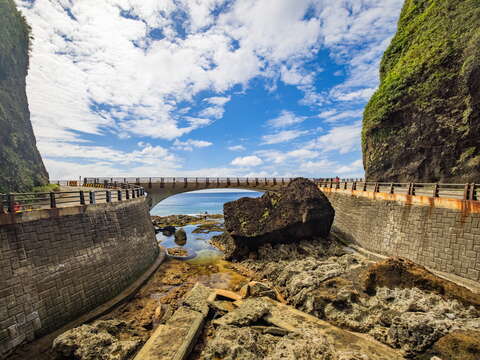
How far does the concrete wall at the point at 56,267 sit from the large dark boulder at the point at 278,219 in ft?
27.5

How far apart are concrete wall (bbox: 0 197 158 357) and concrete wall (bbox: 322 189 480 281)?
54.6 feet

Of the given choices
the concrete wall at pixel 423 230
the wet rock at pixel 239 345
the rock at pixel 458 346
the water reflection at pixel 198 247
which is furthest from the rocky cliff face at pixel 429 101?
the wet rock at pixel 239 345

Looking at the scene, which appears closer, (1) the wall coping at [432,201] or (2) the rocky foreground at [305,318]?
(2) the rocky foreground at [305,318]

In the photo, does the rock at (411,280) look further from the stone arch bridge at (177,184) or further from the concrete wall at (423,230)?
the stone arch bridge at (177,184)

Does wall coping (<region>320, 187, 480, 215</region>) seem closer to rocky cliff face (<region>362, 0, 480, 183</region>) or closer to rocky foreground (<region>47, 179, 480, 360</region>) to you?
rocky foreground (<region>47, 179, 480, 360</region>)

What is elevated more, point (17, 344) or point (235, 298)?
point (17, 344)

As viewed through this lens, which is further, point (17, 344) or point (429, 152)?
point (429, 152)

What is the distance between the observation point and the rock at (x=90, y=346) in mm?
6195

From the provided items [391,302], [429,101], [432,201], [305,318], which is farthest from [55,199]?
[429,101]

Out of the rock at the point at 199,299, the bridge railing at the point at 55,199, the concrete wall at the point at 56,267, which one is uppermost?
the bridge railing at the point at 55,199

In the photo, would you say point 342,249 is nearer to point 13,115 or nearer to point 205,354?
point 205,354

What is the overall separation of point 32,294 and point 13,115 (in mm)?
33948

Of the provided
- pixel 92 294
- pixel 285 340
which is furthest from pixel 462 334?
pixel 92 294

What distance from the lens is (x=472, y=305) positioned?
7.59 meters
